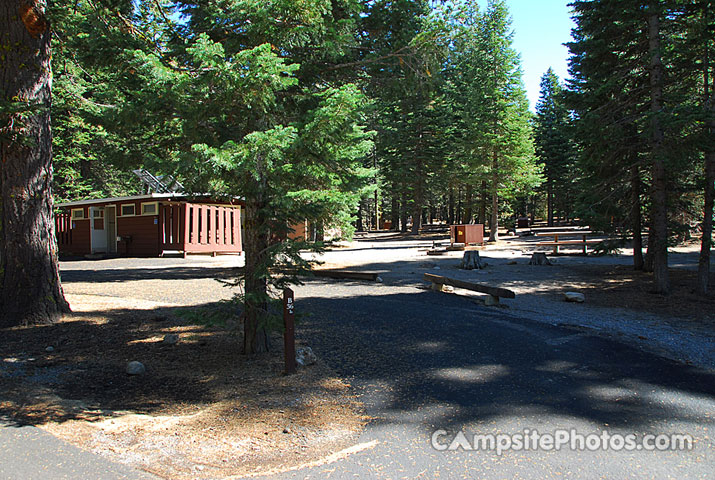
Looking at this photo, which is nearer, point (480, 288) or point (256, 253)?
point (256, 253)

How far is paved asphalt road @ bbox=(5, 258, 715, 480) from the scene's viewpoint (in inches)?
117

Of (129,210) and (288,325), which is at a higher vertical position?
(129,210)

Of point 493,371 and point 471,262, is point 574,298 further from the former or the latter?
point 471,262

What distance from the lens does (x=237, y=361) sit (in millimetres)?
5316

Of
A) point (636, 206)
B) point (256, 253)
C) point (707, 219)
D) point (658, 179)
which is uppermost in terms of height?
point (658, 179)

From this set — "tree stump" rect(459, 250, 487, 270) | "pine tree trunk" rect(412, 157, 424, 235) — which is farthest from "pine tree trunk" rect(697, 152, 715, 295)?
"pine tree trunk" rect(412, 157, 424, 235)

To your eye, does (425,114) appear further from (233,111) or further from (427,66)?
(233,111)

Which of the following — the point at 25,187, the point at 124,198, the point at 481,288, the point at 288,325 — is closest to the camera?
the point at 288,325

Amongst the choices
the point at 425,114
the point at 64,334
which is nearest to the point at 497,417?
the point at 64,334

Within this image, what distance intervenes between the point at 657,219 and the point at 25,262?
466 inches

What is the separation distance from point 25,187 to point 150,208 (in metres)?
15.6

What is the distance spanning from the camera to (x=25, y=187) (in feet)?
20.7

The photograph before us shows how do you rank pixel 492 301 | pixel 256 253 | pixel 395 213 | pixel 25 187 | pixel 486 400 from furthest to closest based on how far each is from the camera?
1. pixel 395 213
2. pixel 492 301
3. pixel 25 187
4. pixel 256 253
5. pixel 486 400

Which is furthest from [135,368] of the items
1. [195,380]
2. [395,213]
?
[395,213]
